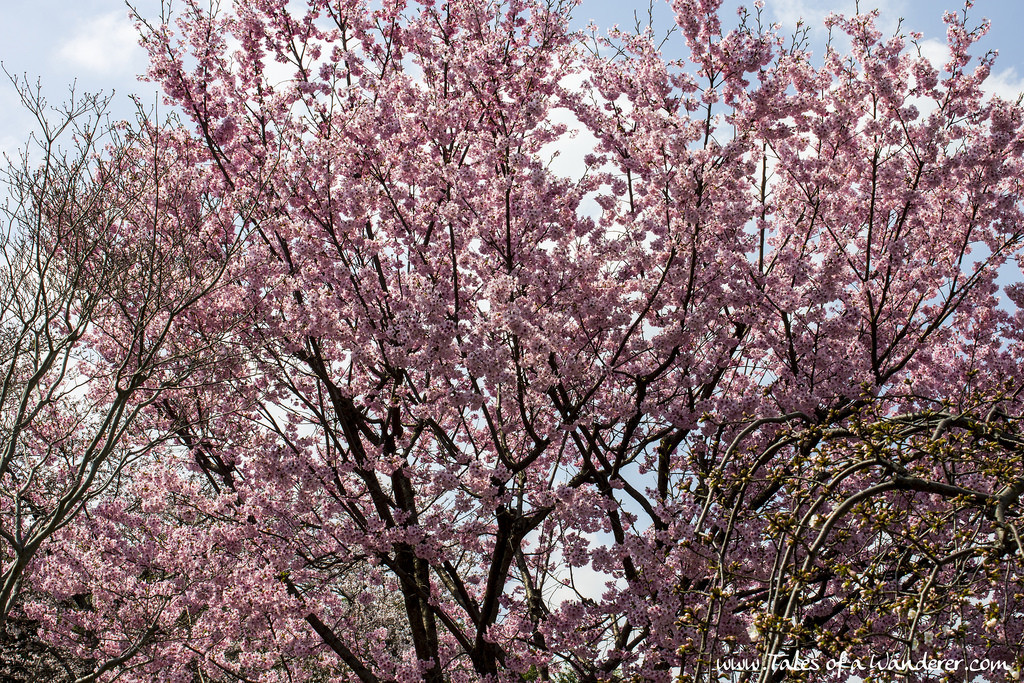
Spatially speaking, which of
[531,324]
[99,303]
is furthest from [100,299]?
[531,324]

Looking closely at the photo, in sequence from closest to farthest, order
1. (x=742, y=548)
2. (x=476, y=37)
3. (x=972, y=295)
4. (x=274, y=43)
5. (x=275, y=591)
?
(x=742, y=548) < (x=275, y=591) < (x=972, y=295) < (x=476, y=37) < (x=274, y=43)

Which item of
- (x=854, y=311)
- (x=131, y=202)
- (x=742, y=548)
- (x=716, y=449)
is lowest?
(x=742, y=548)

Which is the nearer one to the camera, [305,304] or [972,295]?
[305,304]

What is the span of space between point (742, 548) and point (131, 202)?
920 cm

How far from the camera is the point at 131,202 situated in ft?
37.8

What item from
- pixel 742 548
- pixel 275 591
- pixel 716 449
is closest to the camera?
pixel 742 548

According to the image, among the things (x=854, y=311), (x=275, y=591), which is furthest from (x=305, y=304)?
(x=854, y=311)

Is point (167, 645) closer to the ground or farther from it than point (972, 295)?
closer to the ground

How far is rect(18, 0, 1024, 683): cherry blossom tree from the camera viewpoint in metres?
8.90

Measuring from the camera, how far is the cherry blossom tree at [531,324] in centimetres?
890

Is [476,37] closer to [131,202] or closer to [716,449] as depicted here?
[131,202]

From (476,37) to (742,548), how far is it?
295 inches

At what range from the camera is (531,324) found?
28.2 ft

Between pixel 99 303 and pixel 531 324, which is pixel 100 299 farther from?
pixel 531 324
